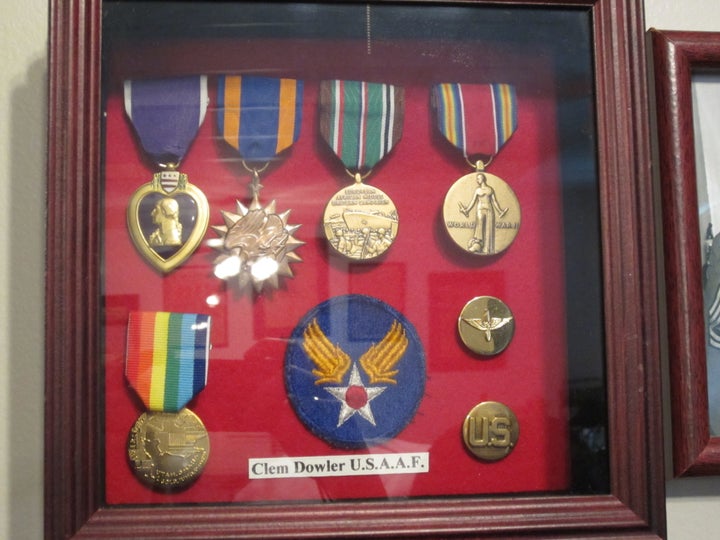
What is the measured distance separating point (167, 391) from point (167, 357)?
0.04m

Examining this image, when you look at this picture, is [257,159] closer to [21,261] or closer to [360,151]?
[360,151]

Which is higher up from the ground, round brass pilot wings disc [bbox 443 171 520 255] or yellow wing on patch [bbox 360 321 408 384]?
round brass pilot wings disc [bbox 443 171 520 255]

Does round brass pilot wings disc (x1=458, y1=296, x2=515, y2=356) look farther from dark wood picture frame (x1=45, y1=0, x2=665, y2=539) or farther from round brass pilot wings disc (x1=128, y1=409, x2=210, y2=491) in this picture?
round brass pilot wings disc (x1=128, y1=409, x2=210, y2=491)

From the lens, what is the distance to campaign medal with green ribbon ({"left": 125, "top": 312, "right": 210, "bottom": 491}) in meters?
0.81

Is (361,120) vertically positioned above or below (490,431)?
above

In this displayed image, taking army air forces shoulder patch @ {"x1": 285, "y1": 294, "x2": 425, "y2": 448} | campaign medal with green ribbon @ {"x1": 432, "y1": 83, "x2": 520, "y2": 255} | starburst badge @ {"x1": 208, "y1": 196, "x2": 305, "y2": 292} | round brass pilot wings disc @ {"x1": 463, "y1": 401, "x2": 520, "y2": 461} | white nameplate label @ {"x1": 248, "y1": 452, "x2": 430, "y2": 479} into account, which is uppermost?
campaign medal with green ribbon @ {"x1": 432, "y1": 83, "x2": 520, "y2": 255}

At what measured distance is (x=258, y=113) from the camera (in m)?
0.86

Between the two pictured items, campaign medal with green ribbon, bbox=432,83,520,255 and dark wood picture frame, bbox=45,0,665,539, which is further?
campaign medal with green ribbon, bbox=432,83,520,255

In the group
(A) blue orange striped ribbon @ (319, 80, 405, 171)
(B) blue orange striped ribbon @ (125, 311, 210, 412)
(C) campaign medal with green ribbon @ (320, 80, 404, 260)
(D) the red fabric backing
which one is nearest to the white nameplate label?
(D) the red fabric backing

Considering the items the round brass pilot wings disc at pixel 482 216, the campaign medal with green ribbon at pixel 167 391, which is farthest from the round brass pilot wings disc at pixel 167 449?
the round brass pilot wings disc at pixel 482 216

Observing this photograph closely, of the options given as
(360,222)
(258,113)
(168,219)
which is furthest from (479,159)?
(168,219)

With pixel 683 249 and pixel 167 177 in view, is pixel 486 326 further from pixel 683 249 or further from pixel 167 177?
pixel 167 177

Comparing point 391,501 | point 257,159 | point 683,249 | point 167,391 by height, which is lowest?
point 391,501

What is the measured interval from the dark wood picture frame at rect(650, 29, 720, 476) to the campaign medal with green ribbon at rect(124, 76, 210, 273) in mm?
532
